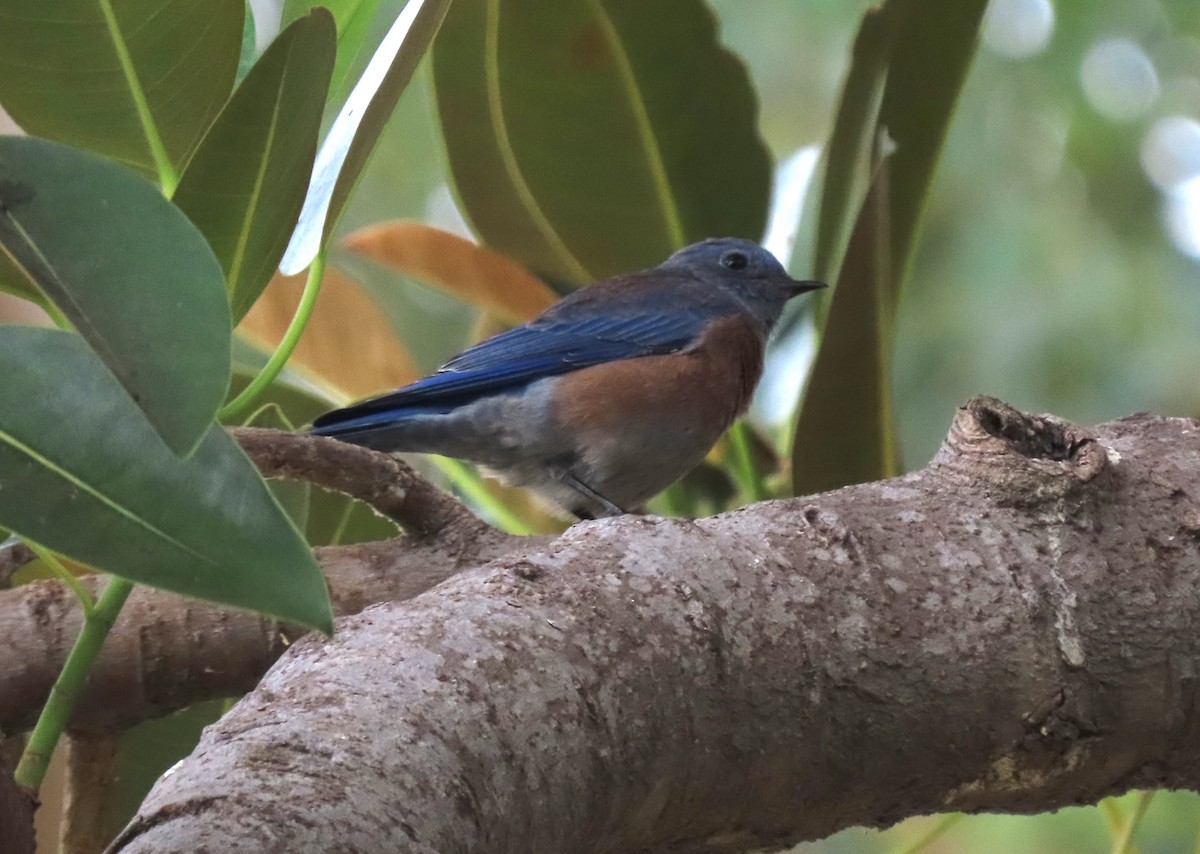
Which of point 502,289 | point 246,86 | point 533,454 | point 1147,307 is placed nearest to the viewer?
point 246,86

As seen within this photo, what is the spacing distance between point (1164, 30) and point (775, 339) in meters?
2.37

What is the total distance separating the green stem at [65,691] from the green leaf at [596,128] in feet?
4.56

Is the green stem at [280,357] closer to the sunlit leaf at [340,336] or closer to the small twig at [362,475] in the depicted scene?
the small twig at [362,475]

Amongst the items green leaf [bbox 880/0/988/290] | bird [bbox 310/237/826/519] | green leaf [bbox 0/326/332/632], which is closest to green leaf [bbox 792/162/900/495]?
green leaf [bbox 880/0/988/290]

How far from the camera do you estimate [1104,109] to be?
4543 millimetres

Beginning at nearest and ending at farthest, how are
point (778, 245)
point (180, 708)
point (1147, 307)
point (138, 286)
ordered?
point (138, 286), point (180, 708), point (778, 245), point (1147, 307)

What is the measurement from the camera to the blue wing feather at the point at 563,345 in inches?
97.5

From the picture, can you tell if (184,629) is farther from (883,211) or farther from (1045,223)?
(1045,223)

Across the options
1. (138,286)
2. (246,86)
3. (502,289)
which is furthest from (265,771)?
(502,289)

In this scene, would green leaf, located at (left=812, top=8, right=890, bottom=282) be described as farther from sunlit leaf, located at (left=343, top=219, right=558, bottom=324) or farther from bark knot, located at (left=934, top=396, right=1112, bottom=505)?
bark knot, located at (left=934, top=396, right=1112, bottom=505)

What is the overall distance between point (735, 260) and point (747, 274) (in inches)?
2.7

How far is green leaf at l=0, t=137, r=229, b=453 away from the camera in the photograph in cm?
73

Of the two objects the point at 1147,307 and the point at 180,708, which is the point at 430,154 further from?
the point at 180,708

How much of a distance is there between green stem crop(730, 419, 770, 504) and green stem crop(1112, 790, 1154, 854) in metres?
0.88
